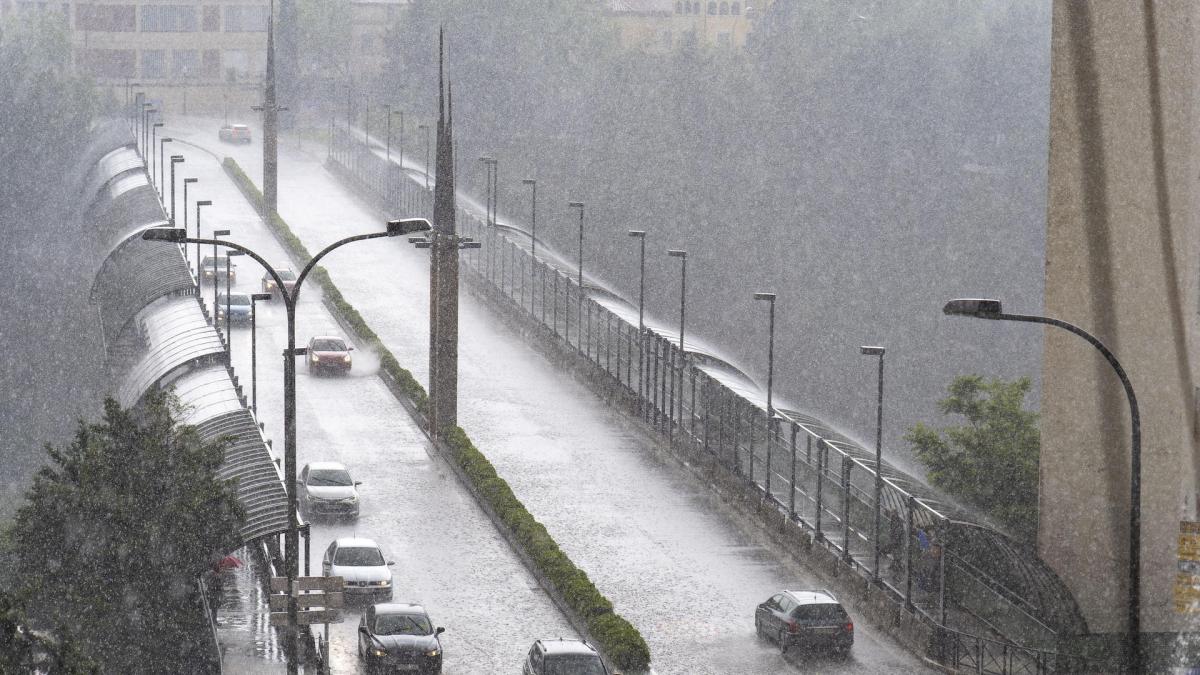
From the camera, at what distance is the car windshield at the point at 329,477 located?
142ft

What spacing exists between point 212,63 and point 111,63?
956 centimetres

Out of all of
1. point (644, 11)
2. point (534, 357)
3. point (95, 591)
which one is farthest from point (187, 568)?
point (644, 11)

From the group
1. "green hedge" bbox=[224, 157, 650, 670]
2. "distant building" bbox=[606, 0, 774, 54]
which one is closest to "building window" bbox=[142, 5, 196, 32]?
"distant building" bbox=[606, 0, 774, 54]

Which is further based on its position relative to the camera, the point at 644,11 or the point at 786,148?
the point at 644,11

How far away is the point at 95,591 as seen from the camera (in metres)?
30.0

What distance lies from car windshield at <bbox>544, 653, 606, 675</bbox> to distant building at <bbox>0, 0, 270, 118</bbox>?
429 feet

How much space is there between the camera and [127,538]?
30.4 meters

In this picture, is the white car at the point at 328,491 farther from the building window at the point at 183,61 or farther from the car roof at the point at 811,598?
the building window at the point at 183,61

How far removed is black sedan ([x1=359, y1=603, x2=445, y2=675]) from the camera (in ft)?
101

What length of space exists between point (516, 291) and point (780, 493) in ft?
97.7

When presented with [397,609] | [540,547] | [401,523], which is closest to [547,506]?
[401,523]

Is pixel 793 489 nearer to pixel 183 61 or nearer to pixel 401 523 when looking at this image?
pixel 401 523

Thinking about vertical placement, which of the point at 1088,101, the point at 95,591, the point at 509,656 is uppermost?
the point at 1088,101

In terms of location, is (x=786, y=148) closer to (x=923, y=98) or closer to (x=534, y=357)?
(x=923, y=98)
